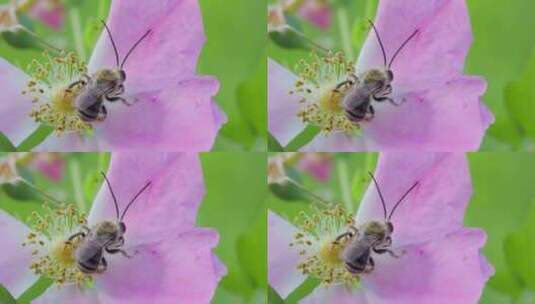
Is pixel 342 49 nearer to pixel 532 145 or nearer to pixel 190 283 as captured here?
pixel 532 145

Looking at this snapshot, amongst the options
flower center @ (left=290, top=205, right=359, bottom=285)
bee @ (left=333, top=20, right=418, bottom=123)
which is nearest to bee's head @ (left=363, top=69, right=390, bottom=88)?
bee @ (left=333, top=20, right=418, bottom=123)

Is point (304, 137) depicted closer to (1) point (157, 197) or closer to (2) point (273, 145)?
(2) point (273, 145)

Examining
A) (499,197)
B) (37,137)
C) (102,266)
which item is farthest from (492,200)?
(37,137)

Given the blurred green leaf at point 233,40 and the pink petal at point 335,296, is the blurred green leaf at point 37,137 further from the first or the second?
the pink petal at point 335,296

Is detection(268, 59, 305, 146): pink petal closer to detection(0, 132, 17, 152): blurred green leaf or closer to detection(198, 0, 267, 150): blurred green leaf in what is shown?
detection(198, 0, 267, 150): blurred green leaf

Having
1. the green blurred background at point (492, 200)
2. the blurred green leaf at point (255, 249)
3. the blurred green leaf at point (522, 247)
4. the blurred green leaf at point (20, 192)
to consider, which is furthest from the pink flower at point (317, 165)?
the blurred green leaf at point (20, 192)
